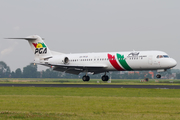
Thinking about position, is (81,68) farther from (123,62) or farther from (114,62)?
(123,62)

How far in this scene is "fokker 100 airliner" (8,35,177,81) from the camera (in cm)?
4344

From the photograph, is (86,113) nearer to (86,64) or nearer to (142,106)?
(142,106)

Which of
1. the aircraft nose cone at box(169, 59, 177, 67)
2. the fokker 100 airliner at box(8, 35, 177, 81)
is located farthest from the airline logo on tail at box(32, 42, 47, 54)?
the aircraft nose cone at box(169, 59, 177, 67)

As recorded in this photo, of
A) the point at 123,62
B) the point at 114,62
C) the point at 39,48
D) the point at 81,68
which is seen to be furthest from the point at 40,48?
the point at 123,62

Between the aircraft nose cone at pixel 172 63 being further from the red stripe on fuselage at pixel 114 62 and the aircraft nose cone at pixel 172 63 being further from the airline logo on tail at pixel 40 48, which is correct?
the airline logo on tail at pixel 40 48

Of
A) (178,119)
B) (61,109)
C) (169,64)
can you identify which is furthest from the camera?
(169,64)

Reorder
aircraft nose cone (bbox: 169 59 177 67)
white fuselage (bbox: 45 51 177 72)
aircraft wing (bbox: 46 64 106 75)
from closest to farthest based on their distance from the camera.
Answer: aircraft nose cone (bbox: 169 59 177 67) → white fuselage (bbox: 45 51 177 72) → aircraft wing (bbox: 46 64 106 75)

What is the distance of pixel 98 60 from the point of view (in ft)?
160

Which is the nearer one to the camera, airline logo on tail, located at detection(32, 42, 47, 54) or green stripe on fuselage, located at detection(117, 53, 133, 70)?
green stripe on fuselage, located at detection(117, 53, 133, 70)

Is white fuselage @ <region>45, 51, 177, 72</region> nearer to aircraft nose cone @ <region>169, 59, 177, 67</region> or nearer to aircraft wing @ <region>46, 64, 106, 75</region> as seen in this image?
aircraft nose cone @ <region>169, 59, 177, 67</region>

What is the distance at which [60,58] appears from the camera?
5250 centimetres

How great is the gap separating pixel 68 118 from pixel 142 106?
4.97 meters

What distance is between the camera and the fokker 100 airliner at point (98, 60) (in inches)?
1710

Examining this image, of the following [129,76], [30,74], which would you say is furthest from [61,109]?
[129,76]
